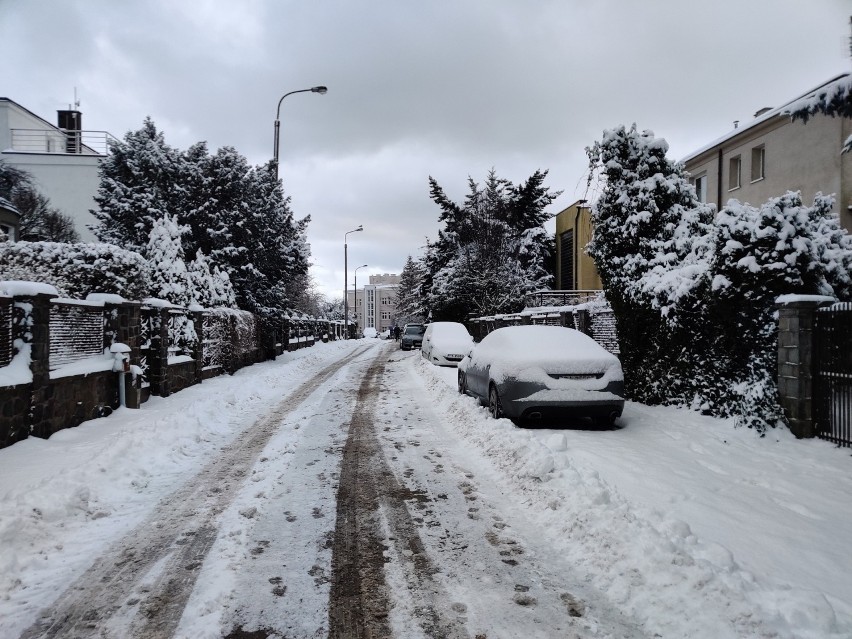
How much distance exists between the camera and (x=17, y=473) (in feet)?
17.3

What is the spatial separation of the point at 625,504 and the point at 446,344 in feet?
46.6

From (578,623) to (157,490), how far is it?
13.6 feet

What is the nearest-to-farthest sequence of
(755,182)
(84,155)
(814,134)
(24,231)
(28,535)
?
(28,535), (814,134), (755,182), (24,231), (84,155)

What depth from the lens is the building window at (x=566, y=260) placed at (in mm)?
Answer: 33750

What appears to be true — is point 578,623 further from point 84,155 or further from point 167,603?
point 84,155

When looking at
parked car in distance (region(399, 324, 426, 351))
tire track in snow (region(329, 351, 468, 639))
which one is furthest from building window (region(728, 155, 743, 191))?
tire track in snow (region(329, 351, 468, 639))

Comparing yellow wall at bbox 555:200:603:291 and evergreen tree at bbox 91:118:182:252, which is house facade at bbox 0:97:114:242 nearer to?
evergreen tree at bbox 91:118:182:252

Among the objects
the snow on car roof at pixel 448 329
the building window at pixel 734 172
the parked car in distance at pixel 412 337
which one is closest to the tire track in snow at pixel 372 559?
the snow on car roof at pixel 448 329

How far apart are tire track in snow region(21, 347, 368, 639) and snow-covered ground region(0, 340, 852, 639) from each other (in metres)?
0.13

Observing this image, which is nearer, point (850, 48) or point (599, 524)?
point (850, 48)

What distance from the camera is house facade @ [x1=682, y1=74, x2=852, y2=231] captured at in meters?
16.0

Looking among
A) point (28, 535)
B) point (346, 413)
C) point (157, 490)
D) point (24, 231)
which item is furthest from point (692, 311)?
point (24, 231)

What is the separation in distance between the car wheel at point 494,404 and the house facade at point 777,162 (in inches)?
435

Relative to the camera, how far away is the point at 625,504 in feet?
14.0
